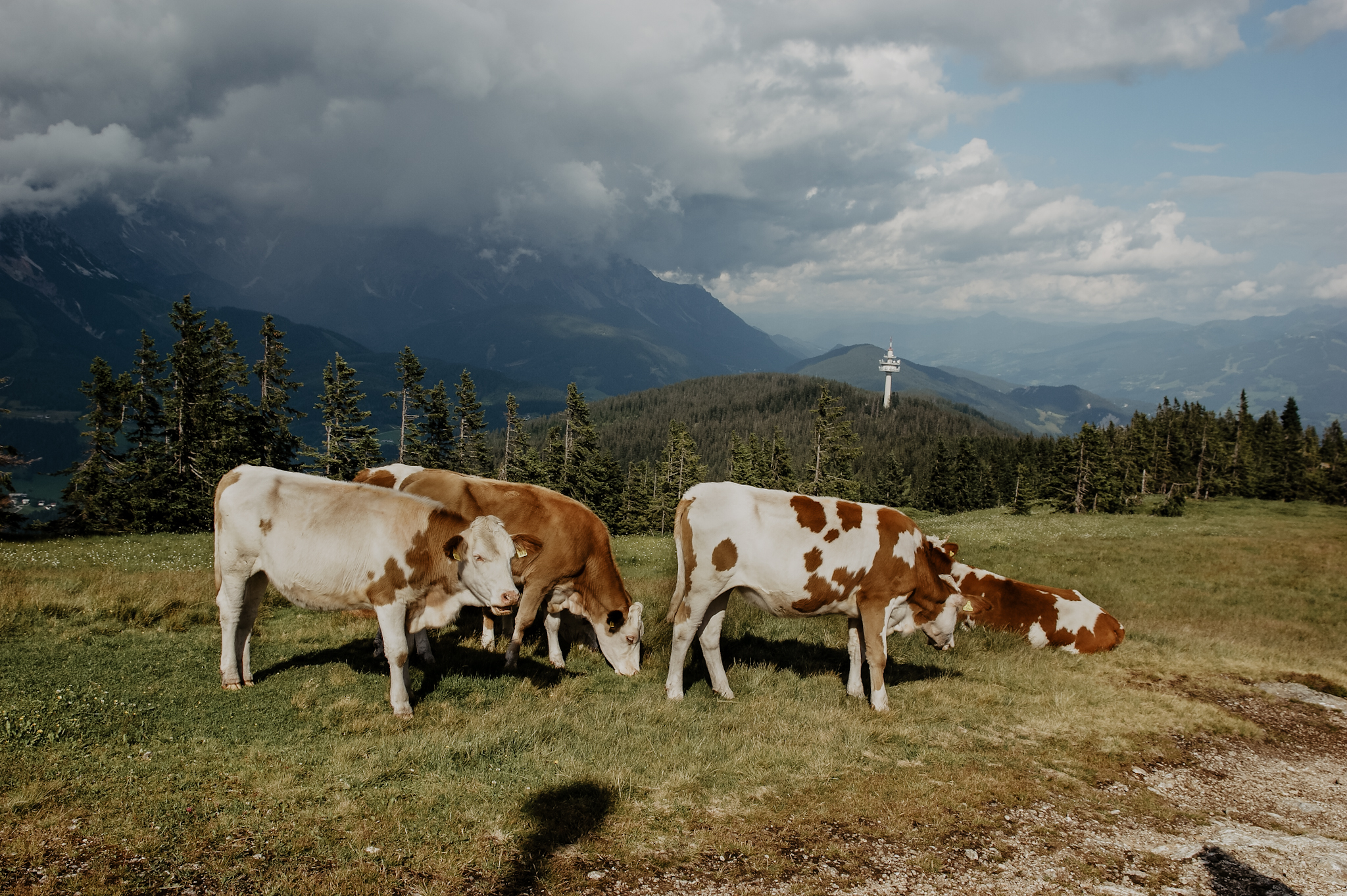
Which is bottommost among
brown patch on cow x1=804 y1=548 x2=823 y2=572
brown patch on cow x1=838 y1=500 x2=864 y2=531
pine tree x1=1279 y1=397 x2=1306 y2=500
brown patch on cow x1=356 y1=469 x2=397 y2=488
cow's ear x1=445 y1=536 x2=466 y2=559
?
brown patch on cow x1=804 y1=548 x2=823 y2=572

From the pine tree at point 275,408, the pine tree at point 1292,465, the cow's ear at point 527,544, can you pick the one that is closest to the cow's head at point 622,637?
the cow's ear at point 527,544

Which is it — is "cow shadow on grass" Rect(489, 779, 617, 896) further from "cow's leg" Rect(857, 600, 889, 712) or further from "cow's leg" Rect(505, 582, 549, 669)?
"cow's leg" Rect(857, 600, 889, 712)

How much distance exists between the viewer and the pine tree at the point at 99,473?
40.6 meters

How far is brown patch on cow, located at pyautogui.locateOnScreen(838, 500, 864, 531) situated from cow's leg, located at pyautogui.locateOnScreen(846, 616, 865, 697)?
5.12 ft

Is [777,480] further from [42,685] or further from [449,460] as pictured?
[42,685]

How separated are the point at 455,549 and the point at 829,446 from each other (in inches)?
2060

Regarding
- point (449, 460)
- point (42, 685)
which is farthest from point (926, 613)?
point (449, 460)

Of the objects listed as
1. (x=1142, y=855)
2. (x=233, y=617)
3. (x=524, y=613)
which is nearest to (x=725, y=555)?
(x=524, y=613)

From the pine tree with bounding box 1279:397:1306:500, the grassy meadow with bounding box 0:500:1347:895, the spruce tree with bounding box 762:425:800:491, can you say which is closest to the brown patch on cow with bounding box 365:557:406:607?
the grassy meadow with bounding box 0:500:1347:895

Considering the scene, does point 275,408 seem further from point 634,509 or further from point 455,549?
point 455,549

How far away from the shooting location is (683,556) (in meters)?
9.54

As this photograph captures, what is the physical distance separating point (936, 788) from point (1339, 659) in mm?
16774

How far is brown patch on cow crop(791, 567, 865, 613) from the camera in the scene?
9.13 m

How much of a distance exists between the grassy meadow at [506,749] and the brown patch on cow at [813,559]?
2027 millimetres
